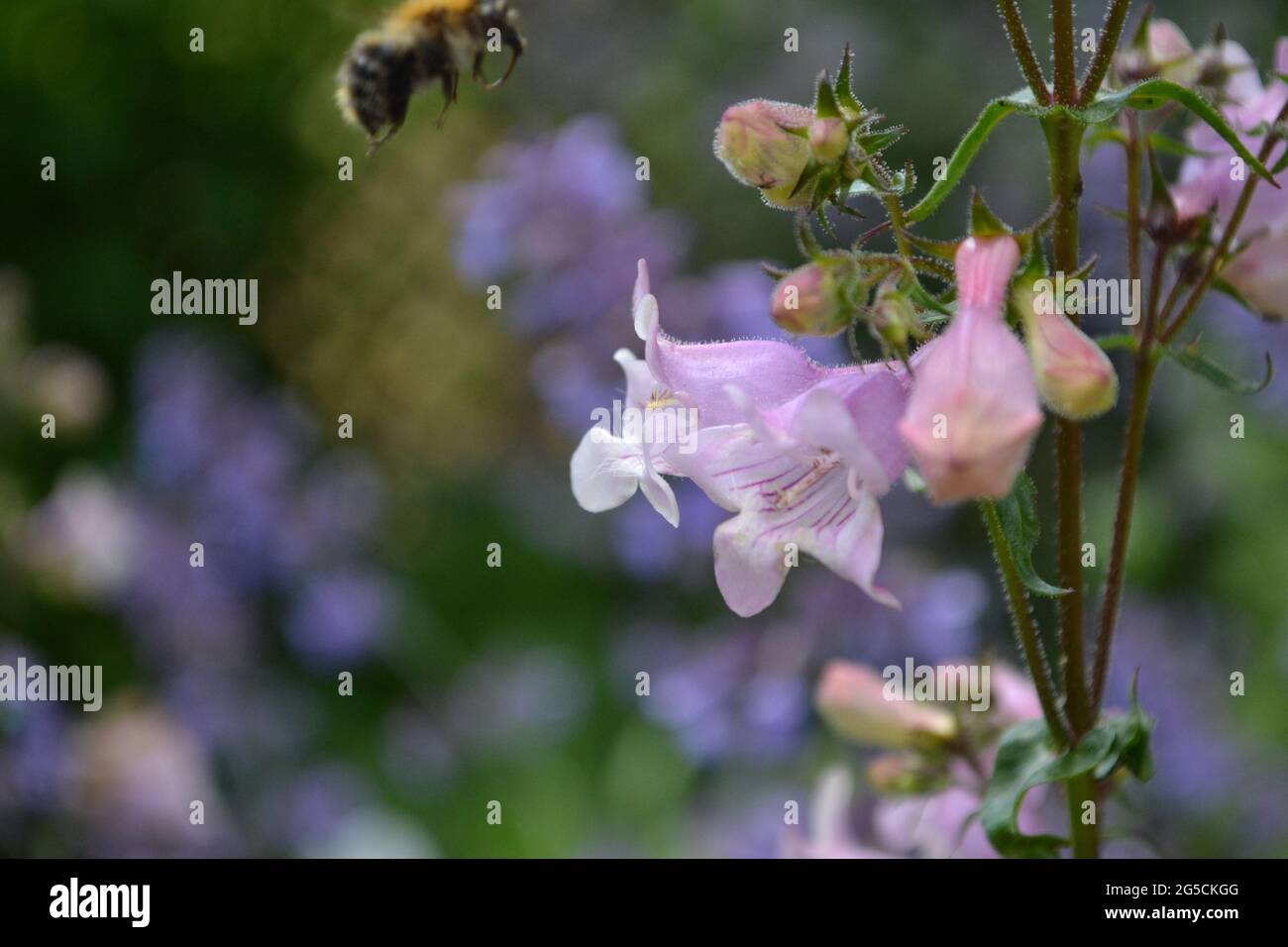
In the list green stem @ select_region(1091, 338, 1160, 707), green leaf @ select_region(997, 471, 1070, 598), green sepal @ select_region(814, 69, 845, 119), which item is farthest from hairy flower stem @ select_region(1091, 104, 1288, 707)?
green sepal @ select_region(814, 69, 845, 119)

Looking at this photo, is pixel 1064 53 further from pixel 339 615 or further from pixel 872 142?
pixel 339 615

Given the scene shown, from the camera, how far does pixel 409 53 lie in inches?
79.7

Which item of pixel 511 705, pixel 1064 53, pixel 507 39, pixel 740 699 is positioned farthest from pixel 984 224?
pixel 511 705

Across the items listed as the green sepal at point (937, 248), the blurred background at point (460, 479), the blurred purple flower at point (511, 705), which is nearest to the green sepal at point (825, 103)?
the green sepal at point (937, 248)

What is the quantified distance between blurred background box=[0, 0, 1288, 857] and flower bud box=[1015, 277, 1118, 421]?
674 mm

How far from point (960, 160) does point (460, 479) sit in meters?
4.06

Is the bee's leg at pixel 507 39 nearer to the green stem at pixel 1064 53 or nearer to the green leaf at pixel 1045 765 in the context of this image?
the green stem at pixel 1064 53

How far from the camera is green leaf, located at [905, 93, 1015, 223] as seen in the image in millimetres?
1087

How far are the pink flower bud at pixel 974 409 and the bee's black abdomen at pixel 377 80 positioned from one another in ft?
4.08

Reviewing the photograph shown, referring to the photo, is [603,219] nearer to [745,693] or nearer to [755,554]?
[745,693]

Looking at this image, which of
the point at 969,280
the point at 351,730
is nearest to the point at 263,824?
the point at 351,730

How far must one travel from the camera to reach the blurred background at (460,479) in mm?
2861

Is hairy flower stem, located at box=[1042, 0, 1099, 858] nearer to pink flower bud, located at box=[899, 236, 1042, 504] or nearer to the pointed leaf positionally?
the pointed leaf

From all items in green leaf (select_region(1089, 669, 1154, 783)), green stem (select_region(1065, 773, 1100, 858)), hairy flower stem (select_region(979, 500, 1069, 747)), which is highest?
hairy flower stem (select_region(979, 500, 1069, 747))
